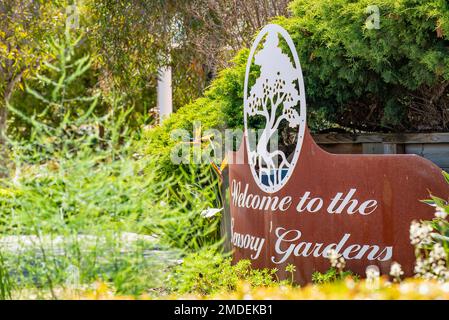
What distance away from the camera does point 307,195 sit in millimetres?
6734

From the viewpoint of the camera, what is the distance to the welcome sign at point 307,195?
6320 mm

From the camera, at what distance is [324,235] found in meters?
6.65

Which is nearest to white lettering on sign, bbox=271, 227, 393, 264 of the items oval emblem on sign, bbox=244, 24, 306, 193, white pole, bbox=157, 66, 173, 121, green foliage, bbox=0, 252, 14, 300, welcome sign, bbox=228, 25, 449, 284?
welcome sign, bbox=228, 25, 449, 284

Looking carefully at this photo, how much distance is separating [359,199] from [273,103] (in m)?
1.23

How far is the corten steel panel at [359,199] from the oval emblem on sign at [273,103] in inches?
6.1

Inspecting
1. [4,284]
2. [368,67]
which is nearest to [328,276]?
[368,67]

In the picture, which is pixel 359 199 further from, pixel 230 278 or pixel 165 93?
pixel 165 93

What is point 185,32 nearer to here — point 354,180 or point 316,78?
point 316,78

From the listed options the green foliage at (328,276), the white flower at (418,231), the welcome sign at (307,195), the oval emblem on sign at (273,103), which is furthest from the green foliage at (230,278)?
the white flower at (418,231)

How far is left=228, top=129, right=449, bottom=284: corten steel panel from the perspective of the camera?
6.29m

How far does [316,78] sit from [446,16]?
1.78m

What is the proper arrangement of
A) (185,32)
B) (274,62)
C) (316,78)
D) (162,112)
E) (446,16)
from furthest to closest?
(162,112), (185,32), (316,78), (274,62), (446,16)

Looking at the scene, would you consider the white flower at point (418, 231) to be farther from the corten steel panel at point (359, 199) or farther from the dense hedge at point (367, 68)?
the dense hedge at point (367, 68)
